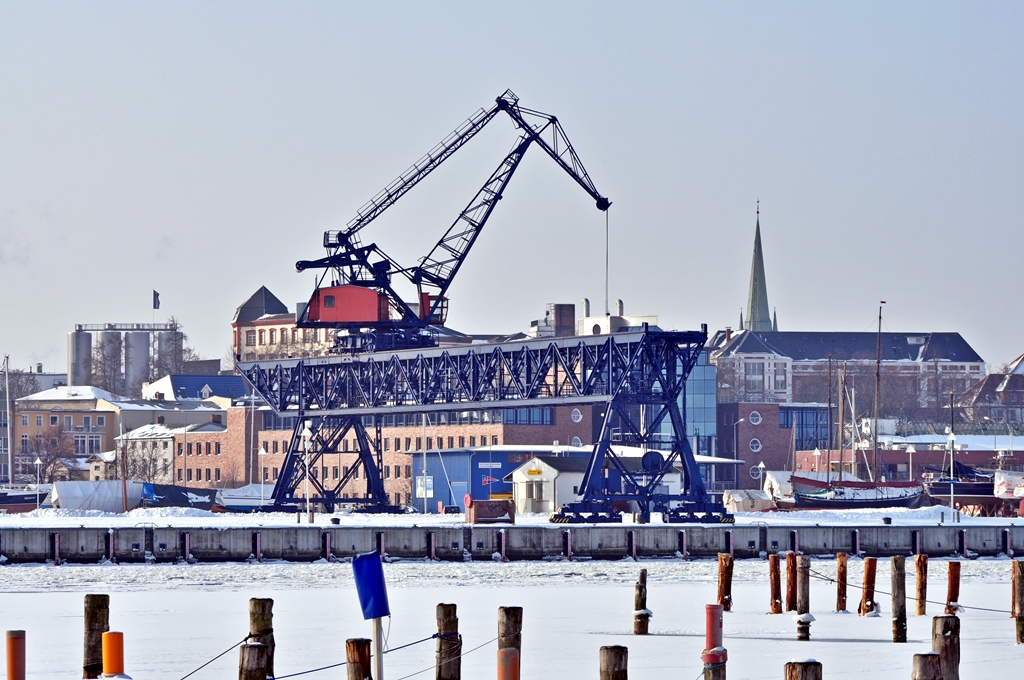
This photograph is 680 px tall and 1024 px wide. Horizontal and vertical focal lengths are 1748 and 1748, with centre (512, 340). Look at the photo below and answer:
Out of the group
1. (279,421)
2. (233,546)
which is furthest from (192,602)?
(279,421)

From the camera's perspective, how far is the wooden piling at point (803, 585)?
26547 millimetres

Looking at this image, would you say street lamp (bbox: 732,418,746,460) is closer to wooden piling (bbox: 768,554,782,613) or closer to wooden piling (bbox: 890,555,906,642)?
wooden piling (bbox: 768,554,782,613)

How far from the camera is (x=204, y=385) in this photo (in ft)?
570

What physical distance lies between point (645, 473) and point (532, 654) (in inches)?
1821

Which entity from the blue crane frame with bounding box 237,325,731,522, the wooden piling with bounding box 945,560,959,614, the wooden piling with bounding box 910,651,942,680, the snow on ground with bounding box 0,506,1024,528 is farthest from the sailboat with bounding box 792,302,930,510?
the wooden piling with bounding box 910,651,942,680

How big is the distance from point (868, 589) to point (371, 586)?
16863 millimetres

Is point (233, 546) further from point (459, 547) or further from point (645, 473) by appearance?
point (645, 473)

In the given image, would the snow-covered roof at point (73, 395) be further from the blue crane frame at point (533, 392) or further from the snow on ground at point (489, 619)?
the snow on ground at point (489, 619)

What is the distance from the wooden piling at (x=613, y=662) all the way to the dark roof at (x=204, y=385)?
159278mm

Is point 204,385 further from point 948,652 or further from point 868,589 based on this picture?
point 948,652

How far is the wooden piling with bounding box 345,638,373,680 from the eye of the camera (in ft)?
50.4

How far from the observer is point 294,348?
180 metres

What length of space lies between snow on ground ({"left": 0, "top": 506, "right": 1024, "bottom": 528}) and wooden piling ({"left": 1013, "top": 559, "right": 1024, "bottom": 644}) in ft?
142

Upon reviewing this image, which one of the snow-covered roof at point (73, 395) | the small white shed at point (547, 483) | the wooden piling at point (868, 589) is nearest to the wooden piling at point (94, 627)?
the wooden piling at point (868, 589)
